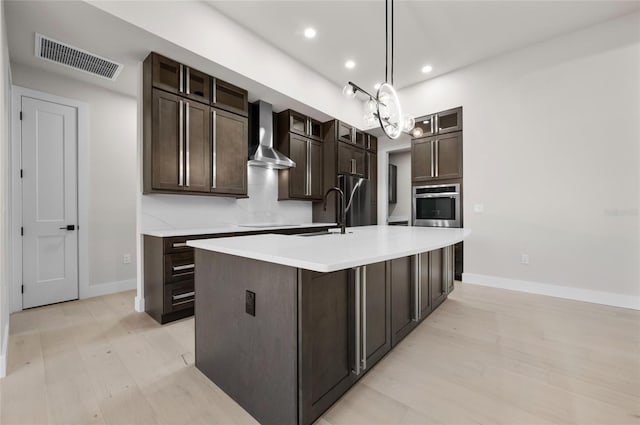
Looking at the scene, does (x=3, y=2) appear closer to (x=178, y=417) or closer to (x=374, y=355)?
(x=178, y=417)

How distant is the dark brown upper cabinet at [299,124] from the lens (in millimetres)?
4048

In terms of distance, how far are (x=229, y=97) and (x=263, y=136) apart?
682mm

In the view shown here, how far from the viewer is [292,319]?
119cm

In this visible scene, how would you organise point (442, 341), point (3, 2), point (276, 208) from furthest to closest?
1. point (276, 208)
2. point (442, 341)
3. point (3, 2)

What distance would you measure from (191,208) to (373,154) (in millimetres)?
3517

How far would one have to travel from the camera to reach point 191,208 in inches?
128

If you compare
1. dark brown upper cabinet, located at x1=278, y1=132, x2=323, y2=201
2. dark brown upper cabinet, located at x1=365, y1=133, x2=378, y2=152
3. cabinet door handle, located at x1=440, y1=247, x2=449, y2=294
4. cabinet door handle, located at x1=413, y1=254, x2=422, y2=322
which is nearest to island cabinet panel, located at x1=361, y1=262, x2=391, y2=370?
cabinet door handle, located at x1=413, y1=254, x2=422, y2=322

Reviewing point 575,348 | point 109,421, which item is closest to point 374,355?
point 109,421

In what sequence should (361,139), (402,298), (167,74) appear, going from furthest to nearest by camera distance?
1. (361,139)
2. (167,74)
3. (402,298)

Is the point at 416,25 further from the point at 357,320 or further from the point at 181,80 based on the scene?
the point at 357,320

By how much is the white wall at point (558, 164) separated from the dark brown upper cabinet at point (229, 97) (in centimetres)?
305

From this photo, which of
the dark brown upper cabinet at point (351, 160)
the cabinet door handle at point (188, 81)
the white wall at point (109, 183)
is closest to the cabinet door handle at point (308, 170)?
the dark brown upper cabinet at point (351, 160)

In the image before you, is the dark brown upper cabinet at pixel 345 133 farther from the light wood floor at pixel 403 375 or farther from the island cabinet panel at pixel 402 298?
the light wood floor at pixel 403 375

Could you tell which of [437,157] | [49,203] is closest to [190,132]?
[49,203]
